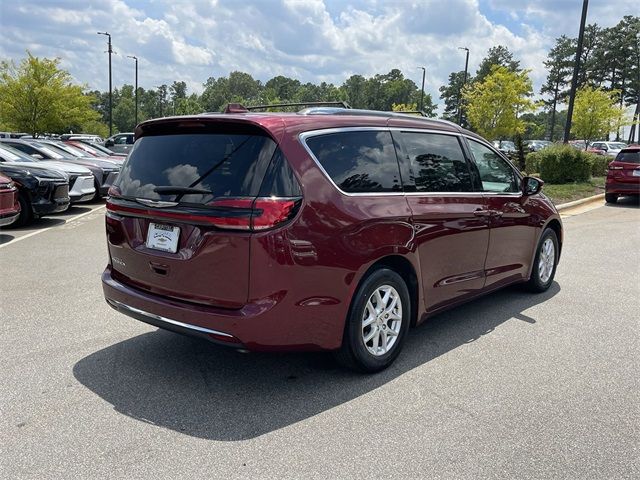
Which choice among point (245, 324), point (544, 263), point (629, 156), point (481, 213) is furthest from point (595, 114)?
point (245, 324)

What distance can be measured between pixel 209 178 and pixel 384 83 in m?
116

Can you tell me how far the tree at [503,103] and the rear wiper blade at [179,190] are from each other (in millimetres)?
23527

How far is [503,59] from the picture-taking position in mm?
84250

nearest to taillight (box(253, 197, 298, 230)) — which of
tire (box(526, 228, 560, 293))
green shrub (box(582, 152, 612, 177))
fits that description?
tire (box(526, 228, 560, 293))

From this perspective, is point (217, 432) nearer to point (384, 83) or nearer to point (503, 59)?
point (503, 59)

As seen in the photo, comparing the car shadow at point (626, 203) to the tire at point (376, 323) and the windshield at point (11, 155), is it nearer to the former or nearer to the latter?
the tire at point (376, 323)

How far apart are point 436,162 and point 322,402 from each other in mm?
2124

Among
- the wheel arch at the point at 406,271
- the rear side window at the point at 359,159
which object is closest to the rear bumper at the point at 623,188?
the wheel arch at the point at 406,271

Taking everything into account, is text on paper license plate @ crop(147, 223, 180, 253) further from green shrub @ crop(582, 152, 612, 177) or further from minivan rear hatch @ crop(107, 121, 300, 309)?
green shrub @ crop(582, 152, 612, 177)

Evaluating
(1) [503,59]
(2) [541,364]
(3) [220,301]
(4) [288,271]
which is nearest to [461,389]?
(2) [541,364]

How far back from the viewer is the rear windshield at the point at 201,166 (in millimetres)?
3346

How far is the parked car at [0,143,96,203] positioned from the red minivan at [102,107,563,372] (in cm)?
914

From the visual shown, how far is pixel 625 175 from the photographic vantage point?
14.3 meters

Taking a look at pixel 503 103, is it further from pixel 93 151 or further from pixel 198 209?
pixel 198 209
